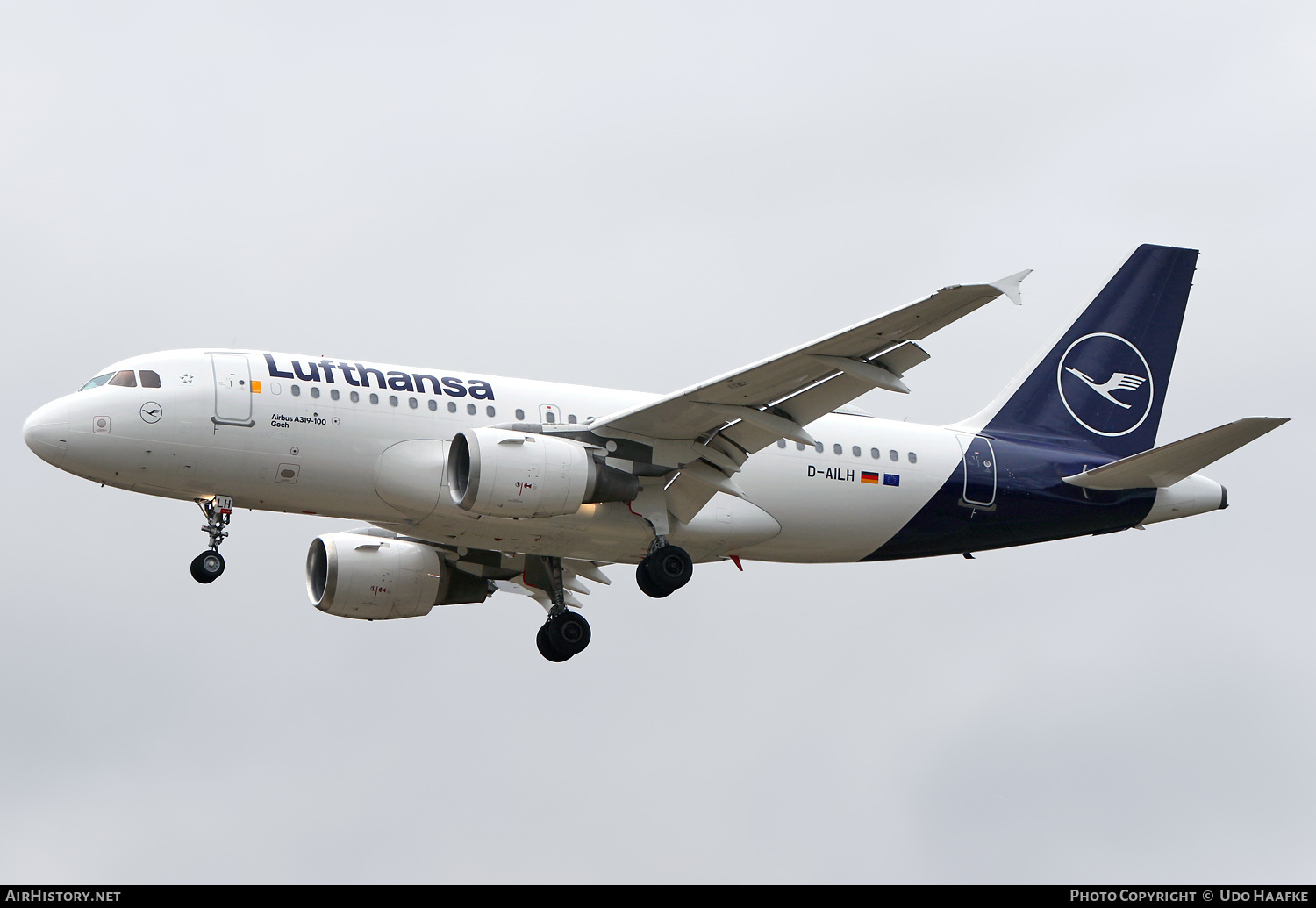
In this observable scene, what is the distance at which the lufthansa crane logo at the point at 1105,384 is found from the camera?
37.8 m

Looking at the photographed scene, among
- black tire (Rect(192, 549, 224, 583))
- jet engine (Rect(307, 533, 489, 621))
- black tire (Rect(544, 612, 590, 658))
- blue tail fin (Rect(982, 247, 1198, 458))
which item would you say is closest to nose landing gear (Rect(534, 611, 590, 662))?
black tire (Rect(544, 612, 590, 658))

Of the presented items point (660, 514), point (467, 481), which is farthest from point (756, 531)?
point (467, 481)

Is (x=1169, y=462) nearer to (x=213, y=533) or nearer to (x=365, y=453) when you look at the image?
(x=365, y=453)

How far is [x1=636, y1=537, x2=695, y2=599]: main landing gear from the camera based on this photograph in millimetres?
31938

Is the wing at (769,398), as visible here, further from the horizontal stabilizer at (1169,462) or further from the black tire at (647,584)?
the horizontal stabilizer at (1169,462)

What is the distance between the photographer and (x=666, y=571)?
3195 centimetres

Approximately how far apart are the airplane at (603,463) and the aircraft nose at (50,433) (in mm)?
43

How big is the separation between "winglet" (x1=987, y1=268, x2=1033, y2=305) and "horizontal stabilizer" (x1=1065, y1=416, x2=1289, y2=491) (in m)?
7.79

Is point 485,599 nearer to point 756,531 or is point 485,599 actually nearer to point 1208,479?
point 756,531

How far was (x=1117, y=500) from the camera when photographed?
3566 cm

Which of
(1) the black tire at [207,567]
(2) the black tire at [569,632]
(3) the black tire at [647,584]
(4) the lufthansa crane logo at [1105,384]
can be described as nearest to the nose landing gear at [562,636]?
(2) the black tire at [569,632]

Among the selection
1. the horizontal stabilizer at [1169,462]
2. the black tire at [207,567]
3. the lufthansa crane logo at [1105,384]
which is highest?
the lufthansa crane logo at [1105,384]

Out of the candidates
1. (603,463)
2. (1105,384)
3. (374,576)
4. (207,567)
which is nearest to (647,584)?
(603,463)

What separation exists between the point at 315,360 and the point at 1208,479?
19186mm
